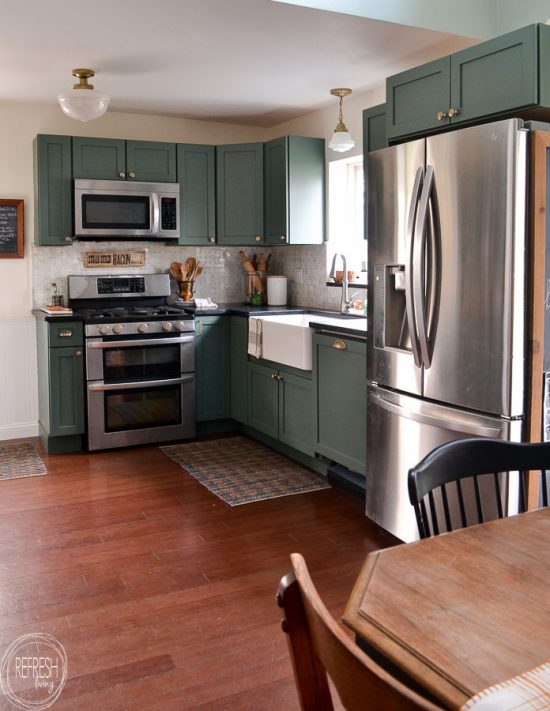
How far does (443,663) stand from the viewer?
1021 mm

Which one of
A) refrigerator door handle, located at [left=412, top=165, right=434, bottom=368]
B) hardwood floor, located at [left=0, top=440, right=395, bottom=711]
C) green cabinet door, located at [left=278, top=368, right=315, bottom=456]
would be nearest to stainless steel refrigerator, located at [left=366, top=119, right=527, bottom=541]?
refrigerator door handle, located at [left=412, top=165, right=434, bottom=368]

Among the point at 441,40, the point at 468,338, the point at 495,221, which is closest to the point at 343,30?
the point at 441,40

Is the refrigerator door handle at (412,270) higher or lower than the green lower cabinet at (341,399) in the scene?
higher

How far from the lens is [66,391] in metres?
4.99

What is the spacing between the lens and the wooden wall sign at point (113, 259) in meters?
5.58

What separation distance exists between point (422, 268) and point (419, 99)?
78cm

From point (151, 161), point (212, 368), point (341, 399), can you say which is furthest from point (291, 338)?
point (151, 161)

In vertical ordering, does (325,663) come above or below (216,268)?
below

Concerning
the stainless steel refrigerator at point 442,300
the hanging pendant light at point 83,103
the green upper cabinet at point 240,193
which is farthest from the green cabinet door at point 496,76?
the green upper cabinet at point 240,193

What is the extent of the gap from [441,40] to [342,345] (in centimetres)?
164

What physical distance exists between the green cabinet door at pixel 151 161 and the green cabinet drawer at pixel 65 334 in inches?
47.8

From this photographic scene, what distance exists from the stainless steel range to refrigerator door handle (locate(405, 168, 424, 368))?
98.7 inches

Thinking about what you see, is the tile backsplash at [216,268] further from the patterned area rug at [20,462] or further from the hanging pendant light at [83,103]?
the hanging pendant light at [83,103]

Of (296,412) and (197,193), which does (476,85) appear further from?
(197,193)
